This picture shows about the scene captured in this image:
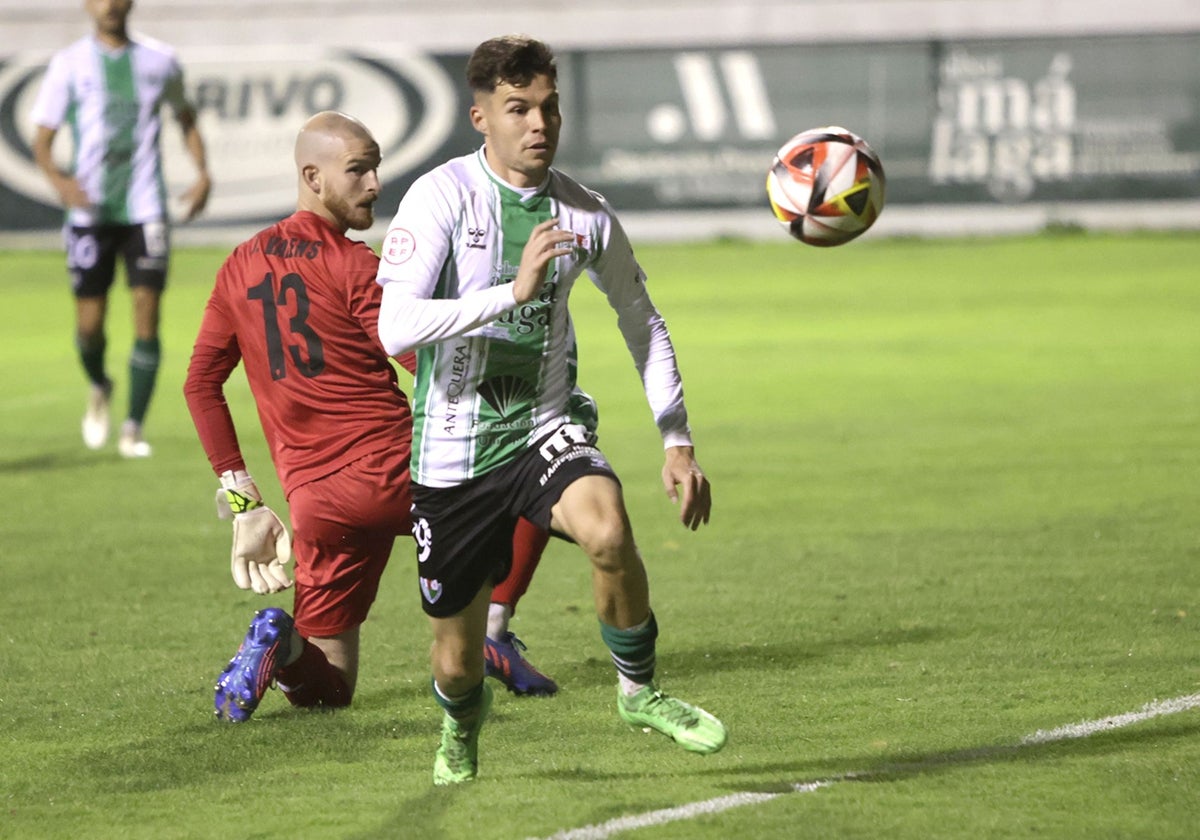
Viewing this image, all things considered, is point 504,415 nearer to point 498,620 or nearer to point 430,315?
point 430,315

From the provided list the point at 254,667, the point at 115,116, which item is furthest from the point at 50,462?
the point at 254,667

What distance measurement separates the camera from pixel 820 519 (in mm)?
9438

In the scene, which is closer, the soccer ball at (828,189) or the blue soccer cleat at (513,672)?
the blue soccer cleat at (513,672)

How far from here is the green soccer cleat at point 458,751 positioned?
16.6 ft

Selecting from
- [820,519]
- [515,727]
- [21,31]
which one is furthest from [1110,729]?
[21,31]

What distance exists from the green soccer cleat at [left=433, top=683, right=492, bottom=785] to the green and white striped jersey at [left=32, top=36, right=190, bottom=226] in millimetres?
7388

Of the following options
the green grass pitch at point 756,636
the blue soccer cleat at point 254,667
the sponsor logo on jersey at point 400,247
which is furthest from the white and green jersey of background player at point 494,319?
the blue soccer cleat at point 254,667

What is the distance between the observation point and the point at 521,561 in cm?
621

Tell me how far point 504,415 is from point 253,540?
1.04m

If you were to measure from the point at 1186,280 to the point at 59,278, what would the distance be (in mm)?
14661

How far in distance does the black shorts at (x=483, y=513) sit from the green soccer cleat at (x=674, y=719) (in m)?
0.49

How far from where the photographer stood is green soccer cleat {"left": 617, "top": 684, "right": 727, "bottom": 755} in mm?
4914

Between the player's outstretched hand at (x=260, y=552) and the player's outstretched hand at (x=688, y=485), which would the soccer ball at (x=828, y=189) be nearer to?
the player's outstretched hand at (x=688, y=485)

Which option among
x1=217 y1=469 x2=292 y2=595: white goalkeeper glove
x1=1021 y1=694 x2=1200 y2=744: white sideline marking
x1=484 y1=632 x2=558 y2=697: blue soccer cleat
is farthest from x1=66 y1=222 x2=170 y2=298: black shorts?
x1=1021 y1=694 x2=1200 y2=744: white sideline marking
